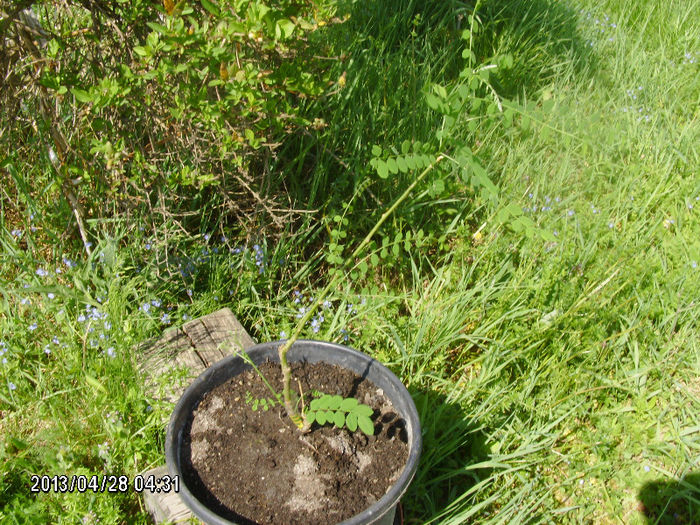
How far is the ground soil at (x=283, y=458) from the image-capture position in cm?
154

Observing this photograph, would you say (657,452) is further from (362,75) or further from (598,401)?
(362,75)

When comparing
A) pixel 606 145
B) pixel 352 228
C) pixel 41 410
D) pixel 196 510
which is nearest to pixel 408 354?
pixel 352 228

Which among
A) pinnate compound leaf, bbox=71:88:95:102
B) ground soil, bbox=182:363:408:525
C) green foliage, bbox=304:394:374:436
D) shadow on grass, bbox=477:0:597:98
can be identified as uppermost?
shadow on grass, bbox=477:0:597:98

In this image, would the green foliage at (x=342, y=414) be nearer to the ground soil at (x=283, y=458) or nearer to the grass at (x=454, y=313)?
the ground soil at (x=283, y=458)

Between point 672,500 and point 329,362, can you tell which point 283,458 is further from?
point 672,500

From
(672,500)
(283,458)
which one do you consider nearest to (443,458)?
(283,458)

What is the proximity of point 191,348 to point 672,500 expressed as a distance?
1.76m

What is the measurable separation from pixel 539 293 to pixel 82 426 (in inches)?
68.5

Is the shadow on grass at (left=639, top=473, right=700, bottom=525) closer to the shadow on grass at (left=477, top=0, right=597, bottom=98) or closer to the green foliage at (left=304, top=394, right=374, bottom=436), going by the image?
the green foliage at (left=304, top=394, right=374, bottom=436)

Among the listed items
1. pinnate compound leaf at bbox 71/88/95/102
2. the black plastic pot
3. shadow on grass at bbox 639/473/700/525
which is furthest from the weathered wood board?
shadow on grass at bbox 639/473/700/525

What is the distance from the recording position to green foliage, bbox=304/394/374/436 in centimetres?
148

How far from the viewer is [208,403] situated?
5.77ft

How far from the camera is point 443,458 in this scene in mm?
2098

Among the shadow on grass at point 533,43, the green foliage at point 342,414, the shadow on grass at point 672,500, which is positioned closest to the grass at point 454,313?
the shadow on grass at point 672,500
